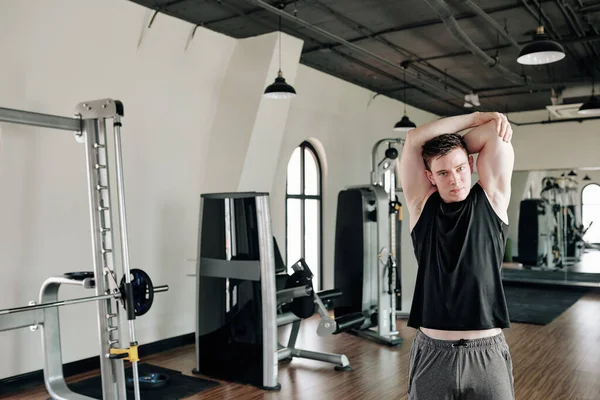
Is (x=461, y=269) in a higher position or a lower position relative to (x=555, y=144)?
lower

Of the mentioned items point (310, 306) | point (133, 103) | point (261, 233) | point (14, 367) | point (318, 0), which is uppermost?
point (318, 0)

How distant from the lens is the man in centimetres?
154

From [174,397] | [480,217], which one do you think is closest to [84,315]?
[174,397]

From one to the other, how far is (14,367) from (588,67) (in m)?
7.10

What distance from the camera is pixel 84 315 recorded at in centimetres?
425

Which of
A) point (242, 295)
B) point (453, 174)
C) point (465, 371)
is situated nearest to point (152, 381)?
point (242, 295)

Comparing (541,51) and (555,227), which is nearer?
(541,51)

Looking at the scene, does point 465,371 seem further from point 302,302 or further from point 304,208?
point 304,208

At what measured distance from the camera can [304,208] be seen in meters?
7.06

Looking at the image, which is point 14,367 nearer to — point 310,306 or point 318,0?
point 310,306

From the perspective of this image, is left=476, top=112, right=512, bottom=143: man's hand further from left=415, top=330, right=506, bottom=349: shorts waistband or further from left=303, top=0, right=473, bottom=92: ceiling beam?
left=303, top=0, right=473, bottom=92: ceiling beam

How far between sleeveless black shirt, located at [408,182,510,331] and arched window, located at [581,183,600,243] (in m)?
7.66

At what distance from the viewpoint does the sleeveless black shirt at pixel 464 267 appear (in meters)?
1.54

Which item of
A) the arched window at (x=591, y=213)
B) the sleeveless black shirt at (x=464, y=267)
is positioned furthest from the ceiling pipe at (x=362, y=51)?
the sleeveless black shirt at (x=464, y=267)
